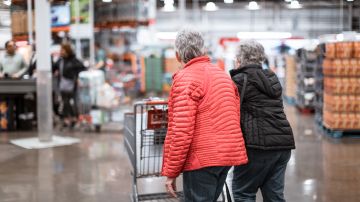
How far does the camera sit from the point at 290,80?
17.3m

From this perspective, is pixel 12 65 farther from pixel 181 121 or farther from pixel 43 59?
pixel 181 121

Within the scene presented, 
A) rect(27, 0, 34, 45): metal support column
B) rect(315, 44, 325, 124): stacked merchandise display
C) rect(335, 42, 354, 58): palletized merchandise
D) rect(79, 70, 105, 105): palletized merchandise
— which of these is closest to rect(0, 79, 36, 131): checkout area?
rect(79, 70, 105, 105): palletized merchandise

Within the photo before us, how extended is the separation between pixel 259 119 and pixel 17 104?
809cm

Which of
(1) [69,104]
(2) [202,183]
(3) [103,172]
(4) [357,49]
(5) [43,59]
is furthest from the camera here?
(1) [69,104]

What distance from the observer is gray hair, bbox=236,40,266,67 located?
3.56 meters

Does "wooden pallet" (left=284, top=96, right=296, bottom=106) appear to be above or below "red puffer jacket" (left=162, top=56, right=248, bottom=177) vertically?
below

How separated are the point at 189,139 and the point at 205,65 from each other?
1.50 ft

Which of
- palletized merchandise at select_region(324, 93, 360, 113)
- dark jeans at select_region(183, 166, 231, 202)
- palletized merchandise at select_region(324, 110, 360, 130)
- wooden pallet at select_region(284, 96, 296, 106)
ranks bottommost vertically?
wooden pallet at select_region(284, 96, 296, 106)

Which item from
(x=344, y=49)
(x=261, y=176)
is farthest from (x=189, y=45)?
(x=344, y=49)

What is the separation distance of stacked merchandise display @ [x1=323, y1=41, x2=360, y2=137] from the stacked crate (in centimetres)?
737

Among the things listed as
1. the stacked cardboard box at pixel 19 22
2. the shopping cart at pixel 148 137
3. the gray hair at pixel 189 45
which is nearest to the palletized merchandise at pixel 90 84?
the stacked cardboard box at pixel 19 22

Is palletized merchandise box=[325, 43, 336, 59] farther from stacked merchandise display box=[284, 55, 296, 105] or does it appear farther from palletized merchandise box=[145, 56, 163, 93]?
palletized merchandise box=[145, 56, 163, 93]

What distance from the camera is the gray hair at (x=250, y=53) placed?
356 centimetres

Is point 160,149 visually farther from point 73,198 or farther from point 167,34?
point 167,34
